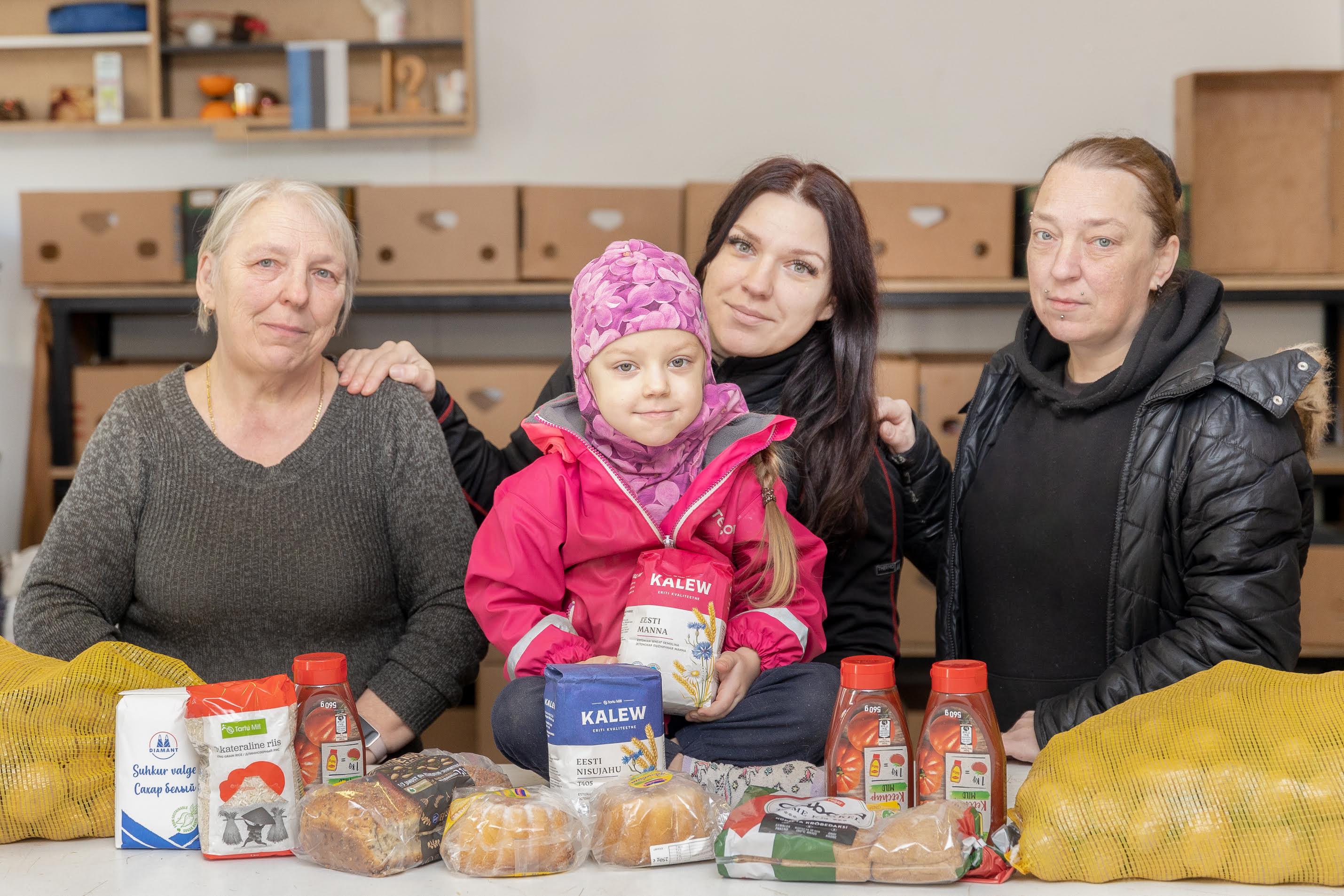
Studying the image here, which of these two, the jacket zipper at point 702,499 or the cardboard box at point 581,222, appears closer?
the jacket zipper at point 702,499

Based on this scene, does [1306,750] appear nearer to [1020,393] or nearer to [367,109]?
[1020,393]

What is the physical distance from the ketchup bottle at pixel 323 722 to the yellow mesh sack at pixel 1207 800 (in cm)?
71

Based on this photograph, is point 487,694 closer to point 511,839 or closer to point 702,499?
point 702,499

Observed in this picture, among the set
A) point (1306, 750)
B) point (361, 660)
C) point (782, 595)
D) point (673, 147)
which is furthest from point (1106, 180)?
point (673, 147)

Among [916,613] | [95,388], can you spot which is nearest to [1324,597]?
[916,613]

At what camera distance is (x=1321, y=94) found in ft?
11.5

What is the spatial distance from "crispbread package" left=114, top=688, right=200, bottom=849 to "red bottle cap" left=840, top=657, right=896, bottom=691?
26.9 inches

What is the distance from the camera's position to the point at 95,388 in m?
3.35

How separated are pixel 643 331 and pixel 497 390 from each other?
1.84m

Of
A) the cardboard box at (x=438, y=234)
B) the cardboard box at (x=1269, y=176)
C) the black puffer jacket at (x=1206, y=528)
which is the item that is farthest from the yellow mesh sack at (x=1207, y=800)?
the cardboard box at (x=1269, y=176)

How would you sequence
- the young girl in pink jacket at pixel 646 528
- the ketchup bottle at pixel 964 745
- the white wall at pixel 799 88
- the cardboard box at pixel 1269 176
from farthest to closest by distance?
the white wall at pixel 799 88 → the cardboard box at pixel 1269 176 → the young girl in pink jacket at pixel 646 528 → the ketchup bottle at pixel 964 745

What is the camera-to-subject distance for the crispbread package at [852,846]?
111 centimetres

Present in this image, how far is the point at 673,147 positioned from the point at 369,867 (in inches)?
119

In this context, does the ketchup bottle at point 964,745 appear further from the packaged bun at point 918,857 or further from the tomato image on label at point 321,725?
the tomato image on label at point 321,725
